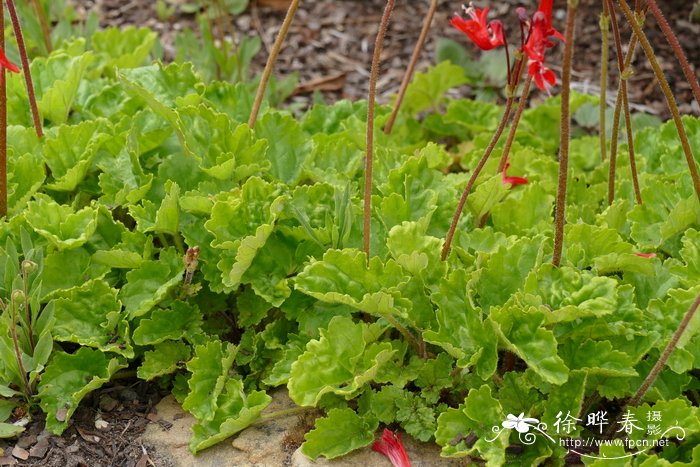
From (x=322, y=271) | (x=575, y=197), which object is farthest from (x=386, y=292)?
(x=575, y=197)

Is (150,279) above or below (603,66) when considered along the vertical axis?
below

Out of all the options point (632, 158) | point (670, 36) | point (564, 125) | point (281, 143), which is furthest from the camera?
point (281, 143)

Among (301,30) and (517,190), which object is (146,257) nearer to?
(517,190)

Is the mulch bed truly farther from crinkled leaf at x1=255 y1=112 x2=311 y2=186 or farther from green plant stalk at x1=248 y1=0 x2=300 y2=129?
green plant stalk at x1=248 y1=0 x2=300 y2=129

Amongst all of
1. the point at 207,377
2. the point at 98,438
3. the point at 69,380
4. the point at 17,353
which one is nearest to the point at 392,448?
the point at 207,377

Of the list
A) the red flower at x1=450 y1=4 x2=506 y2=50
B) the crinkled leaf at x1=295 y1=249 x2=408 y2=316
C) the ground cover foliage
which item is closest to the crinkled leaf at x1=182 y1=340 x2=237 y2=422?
the ground cover foliage

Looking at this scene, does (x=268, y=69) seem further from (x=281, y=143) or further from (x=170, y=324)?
(x=170, y=324)
